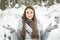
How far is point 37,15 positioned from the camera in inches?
113

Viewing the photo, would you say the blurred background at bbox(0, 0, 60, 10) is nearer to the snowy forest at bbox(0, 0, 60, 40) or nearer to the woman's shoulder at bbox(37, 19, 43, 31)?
the snowy forest at bbox(0, 0, 60, 40)

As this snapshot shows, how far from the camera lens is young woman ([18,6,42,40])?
2809 mm

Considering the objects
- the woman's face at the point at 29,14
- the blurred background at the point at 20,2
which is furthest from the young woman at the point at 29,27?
the blurred background at the point at 20,2

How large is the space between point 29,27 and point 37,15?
18 centimetres

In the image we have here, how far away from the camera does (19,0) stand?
9.66 feet

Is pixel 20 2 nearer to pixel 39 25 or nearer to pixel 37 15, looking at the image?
pixel 37 15

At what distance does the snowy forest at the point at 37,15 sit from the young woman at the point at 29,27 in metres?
0.06

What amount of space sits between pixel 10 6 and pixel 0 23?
24cm

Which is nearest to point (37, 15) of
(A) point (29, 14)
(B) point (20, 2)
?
(A) point (29, 14)

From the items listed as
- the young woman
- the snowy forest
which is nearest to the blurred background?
the snowy forest

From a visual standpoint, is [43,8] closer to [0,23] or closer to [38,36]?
[38,36]

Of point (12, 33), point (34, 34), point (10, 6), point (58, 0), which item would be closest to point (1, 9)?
point (10, 6)

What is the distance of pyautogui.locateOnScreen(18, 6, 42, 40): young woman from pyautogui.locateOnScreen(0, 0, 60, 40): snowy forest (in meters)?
0.06

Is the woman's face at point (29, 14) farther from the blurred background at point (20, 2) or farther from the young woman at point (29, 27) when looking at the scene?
the blurred background at point (20, 2)
